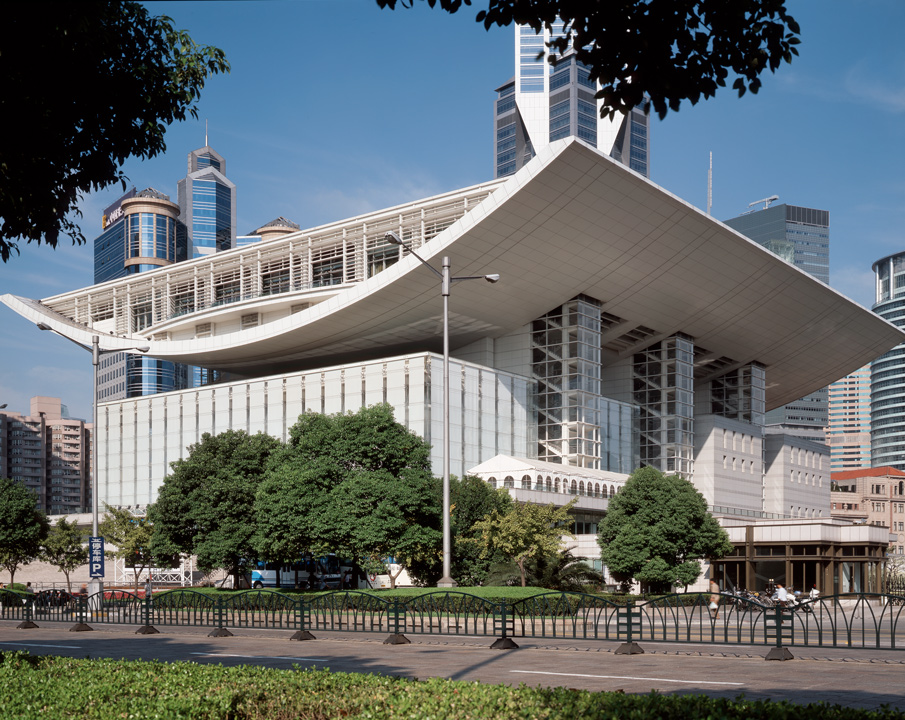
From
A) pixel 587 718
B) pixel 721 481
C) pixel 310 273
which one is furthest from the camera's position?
pixel 721 481

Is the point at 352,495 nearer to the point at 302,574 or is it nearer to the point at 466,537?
the point at 466,537

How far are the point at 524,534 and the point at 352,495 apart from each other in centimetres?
740

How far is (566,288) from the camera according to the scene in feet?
232

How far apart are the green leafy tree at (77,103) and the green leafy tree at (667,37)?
401cm

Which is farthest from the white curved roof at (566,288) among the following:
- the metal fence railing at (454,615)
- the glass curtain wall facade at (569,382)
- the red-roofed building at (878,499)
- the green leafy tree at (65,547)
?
the red-roofed building at (878,499)

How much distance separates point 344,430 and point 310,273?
33585mm

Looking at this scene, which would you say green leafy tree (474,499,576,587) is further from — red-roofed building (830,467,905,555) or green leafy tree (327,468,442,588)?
red-roofed building (830,467,905,555)

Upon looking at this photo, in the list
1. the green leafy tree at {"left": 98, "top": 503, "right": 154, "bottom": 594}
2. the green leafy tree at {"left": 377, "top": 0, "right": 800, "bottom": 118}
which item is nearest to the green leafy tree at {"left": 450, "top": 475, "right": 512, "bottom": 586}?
the green leafy tree at {"left": 98, "top": 503, "right": 154, "bottom": 594}

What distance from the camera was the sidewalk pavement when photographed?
579 inches

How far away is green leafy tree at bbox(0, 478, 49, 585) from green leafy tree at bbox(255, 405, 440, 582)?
18.9m

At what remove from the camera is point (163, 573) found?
77.9 meters

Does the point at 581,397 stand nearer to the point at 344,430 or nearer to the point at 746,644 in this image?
the point at 344,430

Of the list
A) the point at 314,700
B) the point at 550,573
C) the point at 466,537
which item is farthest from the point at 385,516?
the point at 314,700

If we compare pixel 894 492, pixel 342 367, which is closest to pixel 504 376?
pixel 342 367
